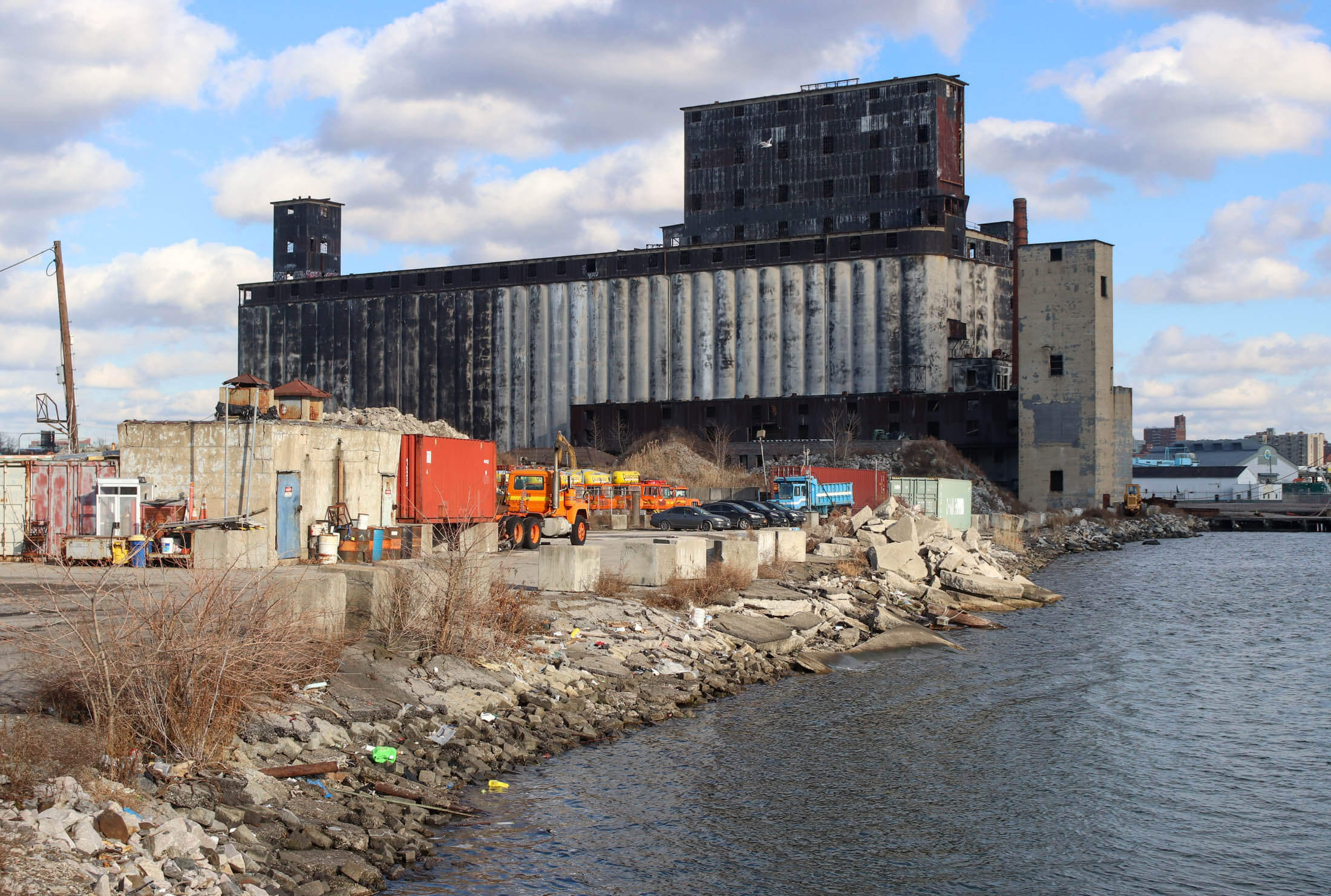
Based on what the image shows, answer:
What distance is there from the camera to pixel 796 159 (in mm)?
90000

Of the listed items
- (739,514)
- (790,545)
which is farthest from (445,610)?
(739,514)

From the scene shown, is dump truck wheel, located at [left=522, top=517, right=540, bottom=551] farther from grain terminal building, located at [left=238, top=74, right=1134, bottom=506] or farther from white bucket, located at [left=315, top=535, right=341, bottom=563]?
grain terminal building, located at [left=238, top=74, right=1134, bottom=506]

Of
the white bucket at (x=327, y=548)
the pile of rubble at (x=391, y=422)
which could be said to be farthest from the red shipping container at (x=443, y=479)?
the pile of rubble at (x=391, y=422)

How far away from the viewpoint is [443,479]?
113 ft

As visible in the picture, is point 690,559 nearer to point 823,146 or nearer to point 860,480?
point 860,480

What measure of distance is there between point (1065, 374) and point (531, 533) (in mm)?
53909

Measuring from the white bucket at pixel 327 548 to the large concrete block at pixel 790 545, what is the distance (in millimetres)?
13945

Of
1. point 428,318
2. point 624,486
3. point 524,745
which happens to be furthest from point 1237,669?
point 428,318

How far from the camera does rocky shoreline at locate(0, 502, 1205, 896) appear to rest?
406 inches

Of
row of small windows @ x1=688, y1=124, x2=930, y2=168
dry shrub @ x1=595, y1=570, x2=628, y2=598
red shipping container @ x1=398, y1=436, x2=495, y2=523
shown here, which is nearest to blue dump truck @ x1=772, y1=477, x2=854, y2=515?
red shipping container @ x1=398, y1=436, x2=495, y2=523

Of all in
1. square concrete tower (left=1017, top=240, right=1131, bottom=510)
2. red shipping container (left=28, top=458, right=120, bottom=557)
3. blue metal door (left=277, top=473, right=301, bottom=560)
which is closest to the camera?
blue metal door (left=277, top=473, right=301, bottom=560)

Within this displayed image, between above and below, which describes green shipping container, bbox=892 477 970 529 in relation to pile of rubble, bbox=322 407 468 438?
below

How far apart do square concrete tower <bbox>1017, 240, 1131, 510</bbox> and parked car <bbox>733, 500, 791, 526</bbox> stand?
111 feet

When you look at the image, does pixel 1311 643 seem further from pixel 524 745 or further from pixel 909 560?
pixel 524 745
